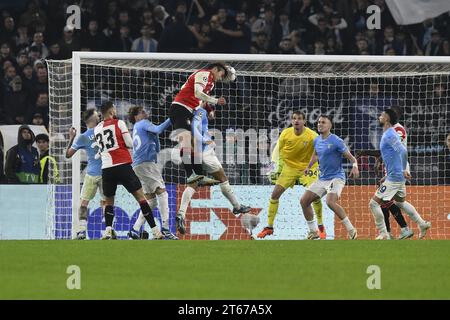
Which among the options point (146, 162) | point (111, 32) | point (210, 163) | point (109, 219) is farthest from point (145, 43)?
point (109, 219)

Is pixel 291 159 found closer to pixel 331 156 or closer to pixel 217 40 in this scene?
pixel 331 156

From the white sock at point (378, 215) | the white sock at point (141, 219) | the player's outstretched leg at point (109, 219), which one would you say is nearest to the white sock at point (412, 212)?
the white sock at point (378, 215)

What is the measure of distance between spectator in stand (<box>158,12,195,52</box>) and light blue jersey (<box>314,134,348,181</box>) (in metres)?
6.06

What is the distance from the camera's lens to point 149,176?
19469 millimetres

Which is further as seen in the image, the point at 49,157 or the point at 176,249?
the point at 49,157

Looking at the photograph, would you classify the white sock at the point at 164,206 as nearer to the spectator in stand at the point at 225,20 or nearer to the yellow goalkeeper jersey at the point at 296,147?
the yellow goalkeeper jersey at the point at 296,147

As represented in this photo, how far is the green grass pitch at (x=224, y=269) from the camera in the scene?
10.2 metres

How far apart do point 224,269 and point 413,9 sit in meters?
13.5

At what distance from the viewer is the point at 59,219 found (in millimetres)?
20406

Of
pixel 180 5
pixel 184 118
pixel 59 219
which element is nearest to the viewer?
pixel 184 118

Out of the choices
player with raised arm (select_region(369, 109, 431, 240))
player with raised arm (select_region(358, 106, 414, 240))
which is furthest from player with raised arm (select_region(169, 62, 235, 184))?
player with raised arm (select_region(358, 106, 414, 240))

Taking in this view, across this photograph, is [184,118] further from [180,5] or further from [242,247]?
[180,5]
